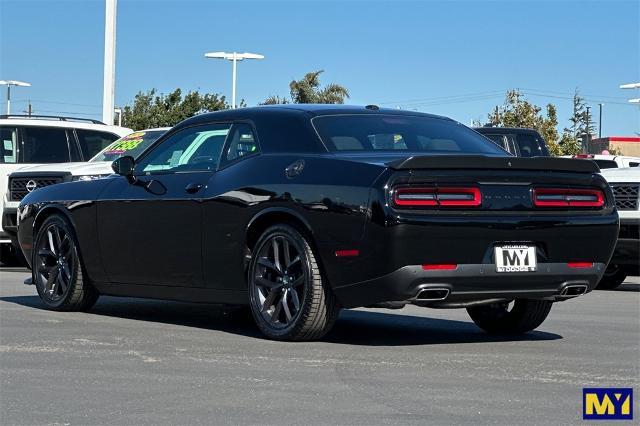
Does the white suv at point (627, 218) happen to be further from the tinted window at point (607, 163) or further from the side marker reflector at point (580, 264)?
the side marker reflector at point (580, 264)

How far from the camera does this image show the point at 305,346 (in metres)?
8.01

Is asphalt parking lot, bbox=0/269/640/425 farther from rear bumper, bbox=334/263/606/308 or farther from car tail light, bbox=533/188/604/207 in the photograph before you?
car tail light, bbox=533/188/604/207

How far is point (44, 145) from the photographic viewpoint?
56.1 ft

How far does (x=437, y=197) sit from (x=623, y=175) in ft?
26.9

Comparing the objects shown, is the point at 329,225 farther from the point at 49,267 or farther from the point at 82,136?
the point at 82,136

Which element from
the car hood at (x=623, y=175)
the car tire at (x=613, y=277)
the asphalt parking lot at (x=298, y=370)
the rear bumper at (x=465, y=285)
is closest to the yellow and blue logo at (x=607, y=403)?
the asphalt parking lot at (x=298, y=370)

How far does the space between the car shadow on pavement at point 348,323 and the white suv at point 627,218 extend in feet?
15.2

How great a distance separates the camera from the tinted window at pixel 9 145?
17078 mm

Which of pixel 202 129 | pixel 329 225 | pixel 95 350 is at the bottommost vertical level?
pixel 95 350

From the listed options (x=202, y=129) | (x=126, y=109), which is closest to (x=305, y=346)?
(x=202, y=129)

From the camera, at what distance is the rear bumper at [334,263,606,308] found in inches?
298

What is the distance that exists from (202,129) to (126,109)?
79433 millimetres

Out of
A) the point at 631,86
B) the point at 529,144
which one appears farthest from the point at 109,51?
the point at 631,86

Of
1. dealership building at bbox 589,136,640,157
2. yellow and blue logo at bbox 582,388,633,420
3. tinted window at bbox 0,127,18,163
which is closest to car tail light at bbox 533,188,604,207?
yellow and blue logo at bbox 582,388,633,420
